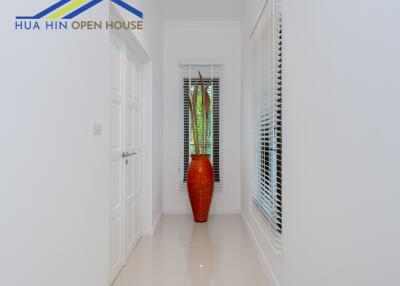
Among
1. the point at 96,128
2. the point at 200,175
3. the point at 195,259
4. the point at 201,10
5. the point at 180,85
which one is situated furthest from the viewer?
the point at 180,85

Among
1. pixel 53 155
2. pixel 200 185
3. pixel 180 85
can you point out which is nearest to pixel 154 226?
pixel 200 185

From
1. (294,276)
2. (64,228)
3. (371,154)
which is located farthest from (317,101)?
(64,228)

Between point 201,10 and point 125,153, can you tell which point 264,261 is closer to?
point 125,153

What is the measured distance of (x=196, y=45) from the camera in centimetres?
478

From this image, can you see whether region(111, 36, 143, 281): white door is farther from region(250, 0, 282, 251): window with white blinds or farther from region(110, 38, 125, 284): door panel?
region(250, 0, 282, 251): window with white blinds

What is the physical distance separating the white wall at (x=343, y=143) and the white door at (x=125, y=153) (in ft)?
4.72

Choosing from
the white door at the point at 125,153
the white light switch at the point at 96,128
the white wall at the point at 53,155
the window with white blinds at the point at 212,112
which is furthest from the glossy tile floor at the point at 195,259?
the white light switch at the point at 96,128

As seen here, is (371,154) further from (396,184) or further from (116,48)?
(116,48)

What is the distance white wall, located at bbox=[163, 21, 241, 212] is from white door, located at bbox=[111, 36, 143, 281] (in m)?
1.36

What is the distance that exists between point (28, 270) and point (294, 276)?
1485 millimetres

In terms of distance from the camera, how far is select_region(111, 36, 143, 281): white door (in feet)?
8.07

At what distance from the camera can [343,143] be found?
3.86 feet

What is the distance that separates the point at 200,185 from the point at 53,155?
293 centimetres

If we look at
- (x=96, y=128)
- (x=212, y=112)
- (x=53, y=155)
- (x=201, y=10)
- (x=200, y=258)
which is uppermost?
(x=201, y=10)
